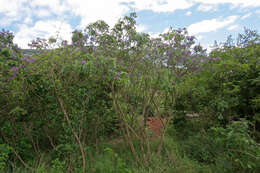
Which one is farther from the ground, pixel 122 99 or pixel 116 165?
pixel 122 99

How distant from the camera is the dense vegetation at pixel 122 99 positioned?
11.1 feet

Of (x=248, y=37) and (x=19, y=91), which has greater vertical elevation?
(x=248, y=37)

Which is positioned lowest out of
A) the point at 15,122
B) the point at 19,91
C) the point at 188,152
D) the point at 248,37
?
the point at 188,152

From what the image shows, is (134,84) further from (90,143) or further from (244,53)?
(244,53)

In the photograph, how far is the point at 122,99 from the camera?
13.9 ft

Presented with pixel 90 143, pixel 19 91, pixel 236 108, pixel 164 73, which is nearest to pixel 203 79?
pixel 236 108

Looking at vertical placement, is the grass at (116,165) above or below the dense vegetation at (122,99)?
below

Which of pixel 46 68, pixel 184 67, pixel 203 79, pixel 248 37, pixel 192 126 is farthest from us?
pixel 248 37

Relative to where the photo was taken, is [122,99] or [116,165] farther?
[122,99]

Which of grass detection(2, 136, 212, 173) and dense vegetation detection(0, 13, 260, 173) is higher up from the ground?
dense vegetation detection(0, 13, 260, 173)

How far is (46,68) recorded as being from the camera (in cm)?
336

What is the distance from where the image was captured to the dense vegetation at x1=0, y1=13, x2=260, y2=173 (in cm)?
337

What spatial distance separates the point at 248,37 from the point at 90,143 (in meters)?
5.59

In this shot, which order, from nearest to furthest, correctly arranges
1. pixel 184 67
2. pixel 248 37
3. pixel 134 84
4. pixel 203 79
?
pixel 134 84
pixel 184 67
pixel 203 79
pixel 248 37
